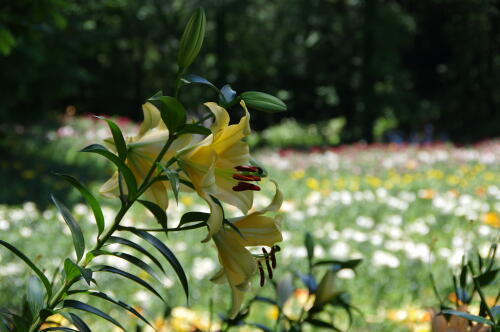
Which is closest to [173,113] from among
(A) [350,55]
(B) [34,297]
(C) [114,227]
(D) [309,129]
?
(C) [114,227]

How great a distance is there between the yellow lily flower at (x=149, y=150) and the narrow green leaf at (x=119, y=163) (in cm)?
5

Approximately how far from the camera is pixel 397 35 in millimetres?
12391

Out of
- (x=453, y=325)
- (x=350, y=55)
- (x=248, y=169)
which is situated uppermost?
(x=350, y=55)

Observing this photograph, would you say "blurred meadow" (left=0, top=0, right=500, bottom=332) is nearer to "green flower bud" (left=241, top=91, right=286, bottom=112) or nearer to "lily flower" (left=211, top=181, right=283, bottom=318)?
"lily flower" (left=211, top=181, right=283, bottom=318)

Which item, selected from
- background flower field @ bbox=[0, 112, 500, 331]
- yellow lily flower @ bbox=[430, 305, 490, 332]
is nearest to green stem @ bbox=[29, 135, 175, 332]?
yellow lily flower @ bbox=[430, 305, 490, 332]

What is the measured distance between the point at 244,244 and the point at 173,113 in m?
0.15

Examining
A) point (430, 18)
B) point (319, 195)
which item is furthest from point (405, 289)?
point (430, 18)

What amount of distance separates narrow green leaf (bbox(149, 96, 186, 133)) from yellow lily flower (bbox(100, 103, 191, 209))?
38 millimetres

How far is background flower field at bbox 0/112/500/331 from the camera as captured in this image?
304 centimetres

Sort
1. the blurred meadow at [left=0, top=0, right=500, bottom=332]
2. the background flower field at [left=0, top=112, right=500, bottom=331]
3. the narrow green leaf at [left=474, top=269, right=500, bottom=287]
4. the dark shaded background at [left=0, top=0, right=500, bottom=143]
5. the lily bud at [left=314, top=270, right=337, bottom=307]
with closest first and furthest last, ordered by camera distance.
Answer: the narrow green leaf at [left=474, top=269, right=500, bottom=287], the lily bud at [left=314, top=270, right=337, bottom=307], the background flower field at [left=0, top=112, right=500, bottom=331], the blurred meadow at [left=0, top=0, right=500, bottom=332], the dark shaded background at [left=0, top=0, right=500, bottom=143]

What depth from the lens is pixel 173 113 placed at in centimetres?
56

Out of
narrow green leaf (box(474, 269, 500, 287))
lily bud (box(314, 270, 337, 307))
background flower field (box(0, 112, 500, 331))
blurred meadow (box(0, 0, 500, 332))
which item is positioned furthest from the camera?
blurred meadow (box(0, 0, 500, 332))

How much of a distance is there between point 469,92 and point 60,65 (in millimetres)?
9762

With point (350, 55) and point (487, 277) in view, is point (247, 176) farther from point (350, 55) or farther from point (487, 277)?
point (350, 55)
